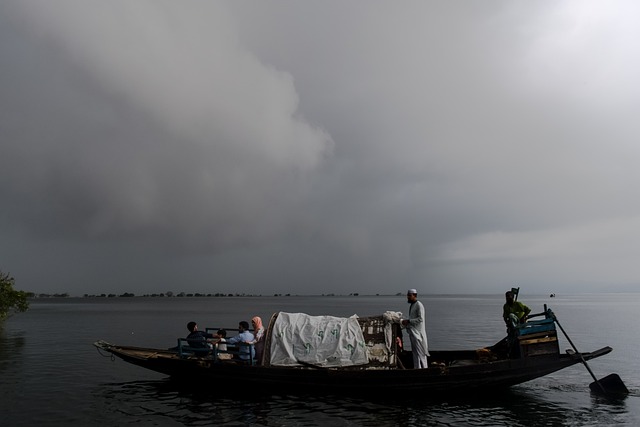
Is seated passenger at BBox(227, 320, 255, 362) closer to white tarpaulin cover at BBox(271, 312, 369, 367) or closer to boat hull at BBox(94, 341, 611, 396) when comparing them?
boat hull at BBox(94, 341, 611, 396)

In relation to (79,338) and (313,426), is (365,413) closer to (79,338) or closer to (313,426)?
(313,426)

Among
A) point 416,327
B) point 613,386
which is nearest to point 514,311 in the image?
point 416,327

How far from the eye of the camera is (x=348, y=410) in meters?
16.0

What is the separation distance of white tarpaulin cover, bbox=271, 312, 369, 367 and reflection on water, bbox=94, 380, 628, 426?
153 cm

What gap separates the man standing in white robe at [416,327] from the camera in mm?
16234

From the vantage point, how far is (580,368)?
26.0 meters

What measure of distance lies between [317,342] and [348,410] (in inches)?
105

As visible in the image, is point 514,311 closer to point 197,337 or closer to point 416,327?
point 416,327

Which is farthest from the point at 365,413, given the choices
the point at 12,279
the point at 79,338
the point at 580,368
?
the point at 12,279

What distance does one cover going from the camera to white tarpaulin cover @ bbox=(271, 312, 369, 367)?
17.0 meters

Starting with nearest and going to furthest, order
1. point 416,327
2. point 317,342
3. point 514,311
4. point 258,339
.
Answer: point 416,327 → point 317,342 → point 514,311 → point 258,339

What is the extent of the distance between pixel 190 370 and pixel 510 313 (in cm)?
1276

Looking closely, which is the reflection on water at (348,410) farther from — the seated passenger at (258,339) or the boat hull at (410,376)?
the seated passenger at (258,339)

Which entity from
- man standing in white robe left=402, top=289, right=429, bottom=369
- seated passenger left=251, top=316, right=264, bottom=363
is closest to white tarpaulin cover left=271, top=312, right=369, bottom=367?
seated passenger left=251, top=316, right=264, bottom=363
